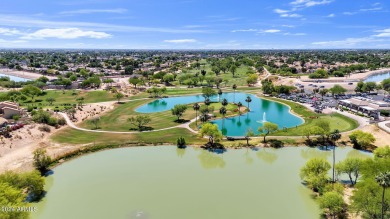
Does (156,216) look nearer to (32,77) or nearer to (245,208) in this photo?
(245,208)

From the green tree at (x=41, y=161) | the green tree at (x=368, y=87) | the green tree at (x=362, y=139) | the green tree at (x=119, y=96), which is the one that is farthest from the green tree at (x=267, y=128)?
the green tree at (x=368, y=87)

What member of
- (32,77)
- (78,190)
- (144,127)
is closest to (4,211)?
(78,190)

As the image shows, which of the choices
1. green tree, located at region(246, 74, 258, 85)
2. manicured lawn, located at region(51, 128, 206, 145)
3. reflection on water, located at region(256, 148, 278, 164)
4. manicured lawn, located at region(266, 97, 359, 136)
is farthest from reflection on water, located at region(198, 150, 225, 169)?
green tree, located at region(246, 74, 258, 85)

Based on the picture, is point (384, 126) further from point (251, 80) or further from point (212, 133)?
point (251, 80)

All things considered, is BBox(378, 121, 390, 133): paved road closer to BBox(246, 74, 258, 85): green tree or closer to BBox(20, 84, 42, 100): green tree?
BBox(246, 74, 258, 85): green tree

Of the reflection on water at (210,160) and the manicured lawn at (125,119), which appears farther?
the manicured lawn at (125,119)

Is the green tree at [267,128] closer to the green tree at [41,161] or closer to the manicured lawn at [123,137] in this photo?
the manicured lawn at [123,137]

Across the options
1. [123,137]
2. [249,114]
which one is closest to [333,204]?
[123,137]
